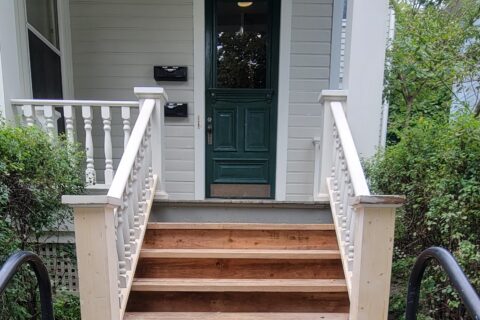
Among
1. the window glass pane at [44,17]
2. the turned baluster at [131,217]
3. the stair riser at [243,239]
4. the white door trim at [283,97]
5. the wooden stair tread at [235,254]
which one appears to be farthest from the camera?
the white door trim at [283,97]

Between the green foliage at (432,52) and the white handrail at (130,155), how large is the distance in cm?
302

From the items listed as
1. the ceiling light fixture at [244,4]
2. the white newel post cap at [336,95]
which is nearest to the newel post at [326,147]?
the white newel post cap at [336,95]

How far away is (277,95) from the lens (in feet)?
11.9

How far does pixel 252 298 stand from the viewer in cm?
206

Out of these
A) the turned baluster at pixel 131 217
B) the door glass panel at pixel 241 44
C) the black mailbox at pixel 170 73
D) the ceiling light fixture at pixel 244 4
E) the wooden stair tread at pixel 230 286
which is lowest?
the wooden stair tread at pixel 230 286

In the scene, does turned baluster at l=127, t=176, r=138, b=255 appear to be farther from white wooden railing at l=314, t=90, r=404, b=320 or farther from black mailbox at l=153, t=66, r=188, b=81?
black mailbox at l=153, t=66, r=188, b=81

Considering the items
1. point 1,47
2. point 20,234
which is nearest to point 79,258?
point 20,234

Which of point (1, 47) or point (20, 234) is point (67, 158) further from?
point (1, 47)

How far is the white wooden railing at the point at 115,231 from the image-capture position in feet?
5.24

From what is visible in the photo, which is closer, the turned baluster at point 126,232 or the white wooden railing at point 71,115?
the turned baluster at point 126,232

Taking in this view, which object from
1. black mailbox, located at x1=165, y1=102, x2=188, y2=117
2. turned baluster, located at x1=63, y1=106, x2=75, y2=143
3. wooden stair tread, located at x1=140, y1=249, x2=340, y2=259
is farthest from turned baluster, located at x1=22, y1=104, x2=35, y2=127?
wooden stair tread, located at x1=140, y1=249, x2=340, y2=259

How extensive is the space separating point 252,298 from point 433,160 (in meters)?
1.46

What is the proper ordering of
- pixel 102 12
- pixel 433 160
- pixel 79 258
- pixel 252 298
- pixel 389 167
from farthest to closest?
pixel 102 12 → pixel 389 167 → pixel 252 298 → pixel 433 160 → pixel 79 258

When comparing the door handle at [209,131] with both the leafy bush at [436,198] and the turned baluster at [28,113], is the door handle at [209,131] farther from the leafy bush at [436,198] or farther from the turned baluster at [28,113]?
the leafy bush at [436,198]
